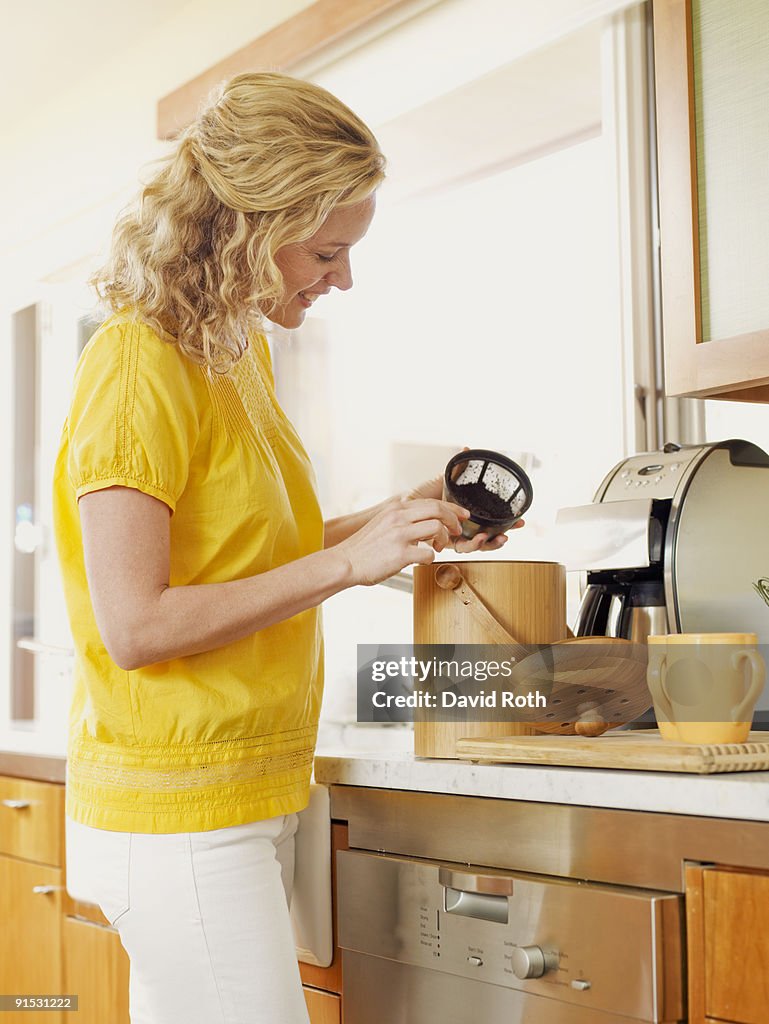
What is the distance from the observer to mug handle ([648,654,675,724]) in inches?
44.7

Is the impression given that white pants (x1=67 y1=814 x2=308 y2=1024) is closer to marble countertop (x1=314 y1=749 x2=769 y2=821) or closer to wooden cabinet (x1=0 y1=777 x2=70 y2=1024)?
marble countertop (x1=314 y1=749 x2=769 y2=821)

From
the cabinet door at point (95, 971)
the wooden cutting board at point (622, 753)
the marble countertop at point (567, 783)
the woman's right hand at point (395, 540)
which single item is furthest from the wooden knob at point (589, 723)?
the cabinet door at point (95, 971)

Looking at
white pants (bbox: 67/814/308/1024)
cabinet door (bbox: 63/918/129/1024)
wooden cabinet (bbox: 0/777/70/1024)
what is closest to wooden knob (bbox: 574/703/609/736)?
white pants (bbox: 67/814/308/1024)

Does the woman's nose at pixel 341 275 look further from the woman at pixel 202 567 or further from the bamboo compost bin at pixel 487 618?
the bamboo compost bin at pixel 487 618

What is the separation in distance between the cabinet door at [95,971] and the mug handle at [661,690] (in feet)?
3.37

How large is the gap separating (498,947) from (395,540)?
1.29ft

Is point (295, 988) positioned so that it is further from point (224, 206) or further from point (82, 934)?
point (82, 934)

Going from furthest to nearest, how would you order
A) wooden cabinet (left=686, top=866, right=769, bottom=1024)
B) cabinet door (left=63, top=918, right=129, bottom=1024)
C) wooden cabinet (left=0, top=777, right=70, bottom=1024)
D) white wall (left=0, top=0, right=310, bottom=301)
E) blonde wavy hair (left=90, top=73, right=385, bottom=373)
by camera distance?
1. white wall (left=0, top=0, right=310, bottom=301)
2. wooden cabinet (left=0, top=777, right=70, bottom=1024)
3. cabinet door (left=63, top=918, right=129, bottom=1024)
4. blonde wavy hair (left=90, top=73, right=385, bottom=373)
5. wooden cabinet (left=686, top=866, right=769, bottom=1024)

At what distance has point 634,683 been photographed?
1252mm

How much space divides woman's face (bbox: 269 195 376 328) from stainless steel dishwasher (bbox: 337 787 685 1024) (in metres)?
0.55

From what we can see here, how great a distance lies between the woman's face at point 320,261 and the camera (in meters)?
1.24

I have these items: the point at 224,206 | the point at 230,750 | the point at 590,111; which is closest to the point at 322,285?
the point at 224,206

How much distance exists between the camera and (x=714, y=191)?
1.45 m

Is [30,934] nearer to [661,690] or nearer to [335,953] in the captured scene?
[335,953]
